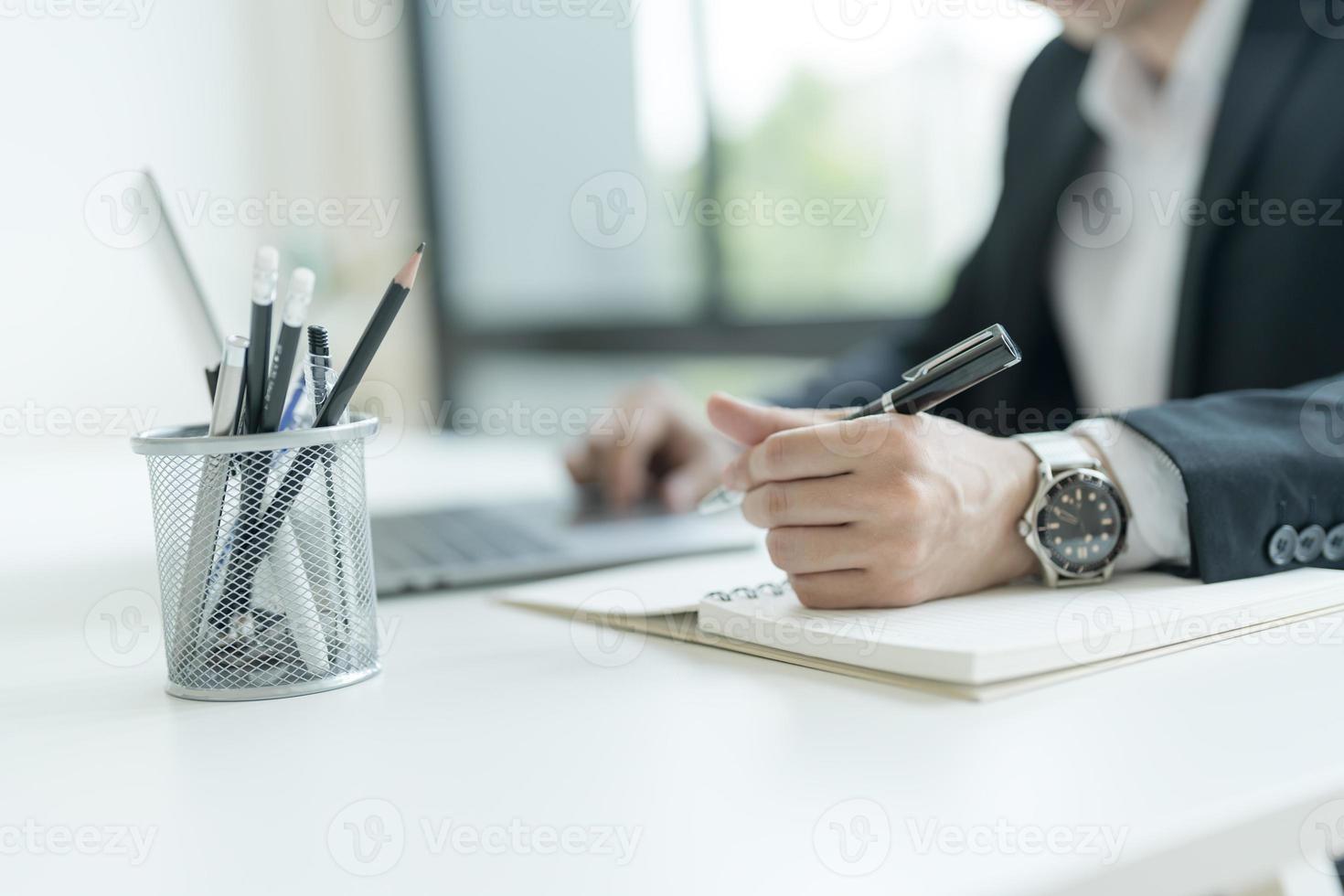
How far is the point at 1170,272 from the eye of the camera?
4.55ft

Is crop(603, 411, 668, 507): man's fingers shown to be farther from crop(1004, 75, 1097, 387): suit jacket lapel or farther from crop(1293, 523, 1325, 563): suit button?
crop(1293, 523, 1325, 563): suit button

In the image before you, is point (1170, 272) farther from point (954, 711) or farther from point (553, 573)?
point (954, 711)

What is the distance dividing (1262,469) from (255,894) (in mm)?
621

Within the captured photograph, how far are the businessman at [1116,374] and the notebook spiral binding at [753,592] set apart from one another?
46 millimetres

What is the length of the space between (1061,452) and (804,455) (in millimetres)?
185

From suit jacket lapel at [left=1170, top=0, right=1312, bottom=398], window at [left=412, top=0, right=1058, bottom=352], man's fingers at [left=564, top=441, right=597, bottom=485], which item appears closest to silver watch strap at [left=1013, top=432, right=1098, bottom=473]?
suit jacket lapel at [left=1170, top=0, right=1312, bottom=398]

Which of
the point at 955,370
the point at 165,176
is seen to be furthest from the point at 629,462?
the point at 165,176

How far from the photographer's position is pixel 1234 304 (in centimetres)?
113

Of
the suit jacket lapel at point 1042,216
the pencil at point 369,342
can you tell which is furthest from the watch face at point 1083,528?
the suit jacket lapel at point 1042,216

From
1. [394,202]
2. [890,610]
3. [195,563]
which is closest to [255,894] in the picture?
[195,563]

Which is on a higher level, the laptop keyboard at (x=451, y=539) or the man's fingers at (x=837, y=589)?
the man's fingers at (x=837, y=589)

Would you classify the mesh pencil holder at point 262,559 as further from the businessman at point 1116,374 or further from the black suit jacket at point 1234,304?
the black suit jacket at point 1234,304

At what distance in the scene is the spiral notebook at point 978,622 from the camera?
21.0 inches

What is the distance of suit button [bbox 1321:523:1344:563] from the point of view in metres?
0.72
